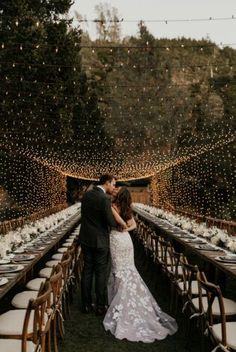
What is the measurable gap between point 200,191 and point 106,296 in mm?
21960

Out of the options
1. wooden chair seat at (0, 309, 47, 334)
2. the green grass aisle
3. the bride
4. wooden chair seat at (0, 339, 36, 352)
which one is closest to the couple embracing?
the bride

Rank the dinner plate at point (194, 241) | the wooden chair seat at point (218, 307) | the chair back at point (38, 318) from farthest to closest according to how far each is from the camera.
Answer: the dinner plate at point (194, 241)
the wooden chair seat at point (218, 307)
the chair back at point (38, 318)

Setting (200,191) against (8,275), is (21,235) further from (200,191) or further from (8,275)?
(200,191)

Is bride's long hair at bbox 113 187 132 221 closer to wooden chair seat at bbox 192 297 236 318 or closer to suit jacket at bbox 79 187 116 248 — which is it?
suit jacket at bbox 79 187 116 248

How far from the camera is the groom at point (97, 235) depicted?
17.4 ft

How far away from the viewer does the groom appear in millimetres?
5301

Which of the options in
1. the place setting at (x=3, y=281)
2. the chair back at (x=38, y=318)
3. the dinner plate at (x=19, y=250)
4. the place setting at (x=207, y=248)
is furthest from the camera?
Result: the place setting at (x=207, y=248)

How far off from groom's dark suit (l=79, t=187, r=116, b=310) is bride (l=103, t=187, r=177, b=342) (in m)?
0.16

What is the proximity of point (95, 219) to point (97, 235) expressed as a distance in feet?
0.64

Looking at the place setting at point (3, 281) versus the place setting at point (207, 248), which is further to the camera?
the place setting at point (207, 248)

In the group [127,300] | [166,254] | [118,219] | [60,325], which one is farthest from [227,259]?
[60,325]

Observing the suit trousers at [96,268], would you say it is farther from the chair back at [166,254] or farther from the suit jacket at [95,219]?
the chair back at [166,254]

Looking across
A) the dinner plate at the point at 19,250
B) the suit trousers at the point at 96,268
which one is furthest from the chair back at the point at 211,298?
the dinner plate at the point at 19,250

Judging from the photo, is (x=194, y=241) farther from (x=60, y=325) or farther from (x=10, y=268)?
(x=10, y=268)
